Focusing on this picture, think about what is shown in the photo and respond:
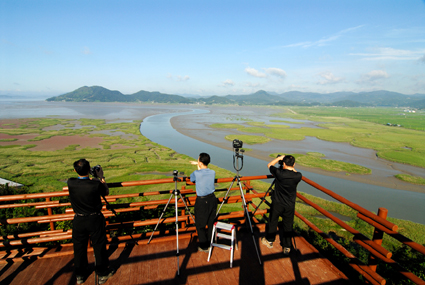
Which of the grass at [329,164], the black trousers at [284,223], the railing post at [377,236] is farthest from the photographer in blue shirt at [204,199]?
the grass at [329,164]

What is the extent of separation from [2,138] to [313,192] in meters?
52.3

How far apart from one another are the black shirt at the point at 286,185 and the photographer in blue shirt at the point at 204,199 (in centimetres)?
139

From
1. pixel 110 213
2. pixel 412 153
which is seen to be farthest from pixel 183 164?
pixel 412 153

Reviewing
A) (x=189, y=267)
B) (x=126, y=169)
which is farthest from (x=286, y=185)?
(x=126, y=169)

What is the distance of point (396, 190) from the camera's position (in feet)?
66.1

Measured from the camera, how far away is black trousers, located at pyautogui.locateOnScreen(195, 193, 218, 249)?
448 centimetres

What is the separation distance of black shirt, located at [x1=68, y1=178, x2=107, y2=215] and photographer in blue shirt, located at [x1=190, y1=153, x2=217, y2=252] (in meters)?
1.72

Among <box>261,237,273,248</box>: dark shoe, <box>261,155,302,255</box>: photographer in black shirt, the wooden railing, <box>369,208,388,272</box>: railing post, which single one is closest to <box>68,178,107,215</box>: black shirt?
the wooden railing

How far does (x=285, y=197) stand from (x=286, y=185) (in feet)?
0.94

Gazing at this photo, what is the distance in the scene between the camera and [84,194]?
3602 millimetres

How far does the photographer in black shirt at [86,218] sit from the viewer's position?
3.61m

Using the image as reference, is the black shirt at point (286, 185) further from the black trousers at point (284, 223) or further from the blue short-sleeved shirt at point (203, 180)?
the blue short-sleeved shirt at point (203, 180)

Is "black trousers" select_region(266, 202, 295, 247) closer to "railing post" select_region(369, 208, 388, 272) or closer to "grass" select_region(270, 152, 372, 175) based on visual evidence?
"railing post" select_region(369, 208, 388, 272)

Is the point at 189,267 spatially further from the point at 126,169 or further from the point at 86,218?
the point at 126,169
